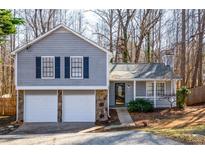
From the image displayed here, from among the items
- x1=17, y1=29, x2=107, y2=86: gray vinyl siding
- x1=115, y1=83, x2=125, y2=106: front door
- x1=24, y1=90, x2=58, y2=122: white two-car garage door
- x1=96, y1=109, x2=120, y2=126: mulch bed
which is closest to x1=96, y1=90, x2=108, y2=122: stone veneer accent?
x1=96, y1=109, x2=120, y2=126: mulch bed

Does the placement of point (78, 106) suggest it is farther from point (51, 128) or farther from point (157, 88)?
point (157, 88)

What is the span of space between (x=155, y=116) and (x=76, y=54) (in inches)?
232

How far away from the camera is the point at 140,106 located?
894 inches

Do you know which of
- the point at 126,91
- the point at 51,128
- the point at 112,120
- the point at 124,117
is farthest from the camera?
the point at 126,91

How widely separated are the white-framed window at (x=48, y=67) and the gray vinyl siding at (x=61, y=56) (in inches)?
9.2

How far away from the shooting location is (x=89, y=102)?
21.7 metres

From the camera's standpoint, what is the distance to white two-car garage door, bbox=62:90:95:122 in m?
21.6

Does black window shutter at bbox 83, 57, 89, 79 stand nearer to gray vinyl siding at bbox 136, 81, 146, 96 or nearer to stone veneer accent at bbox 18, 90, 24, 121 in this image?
stone veneer accent at bbox 18, 90, 24, 121

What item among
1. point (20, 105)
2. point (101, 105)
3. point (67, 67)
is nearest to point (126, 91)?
point (101, 105)

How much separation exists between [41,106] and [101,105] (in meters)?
3.59

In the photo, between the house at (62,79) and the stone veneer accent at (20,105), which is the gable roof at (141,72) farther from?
the stone veneer accent at (20,105)

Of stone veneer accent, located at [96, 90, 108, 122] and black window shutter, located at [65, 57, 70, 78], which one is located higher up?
black window shutter, located at [65, 57, 70, 78]
